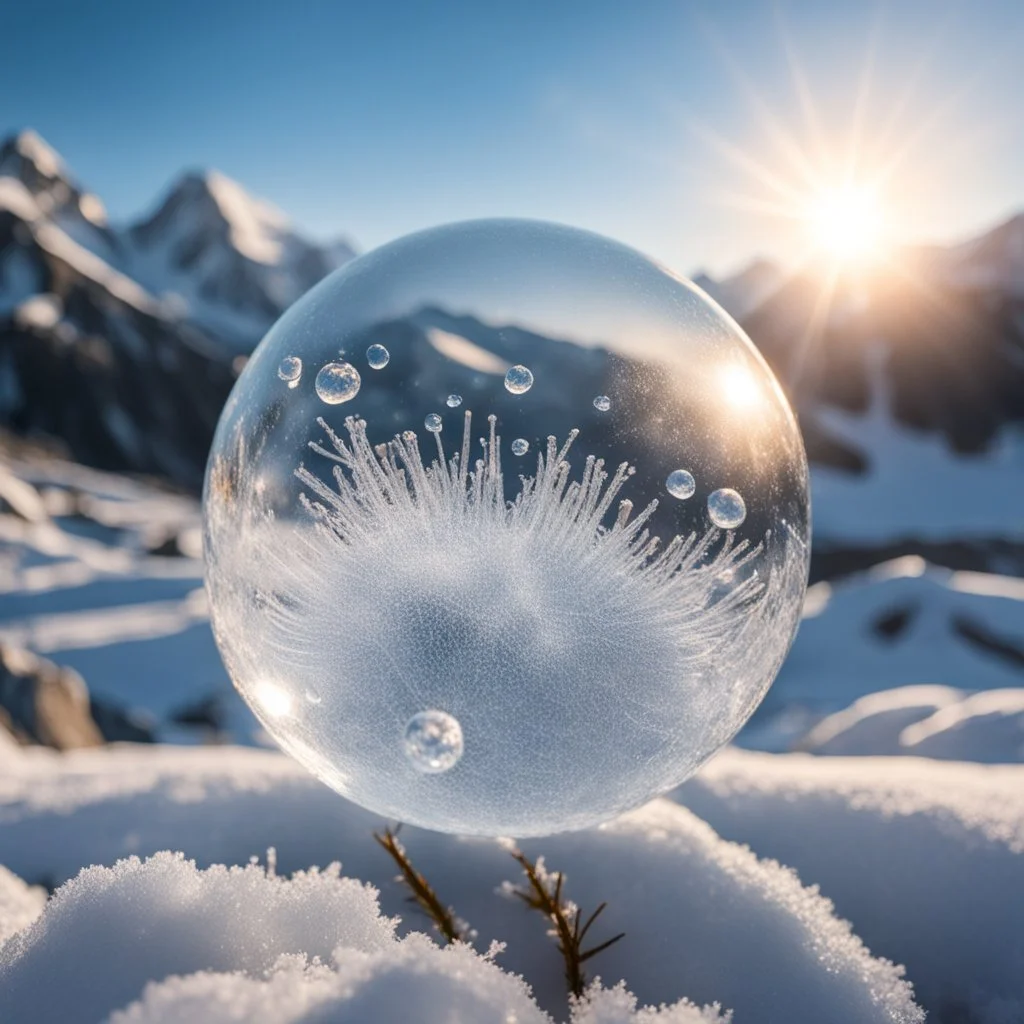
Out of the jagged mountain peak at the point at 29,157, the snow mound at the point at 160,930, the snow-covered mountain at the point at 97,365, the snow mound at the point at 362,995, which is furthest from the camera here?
the jagged mountain peak at the point at 29,157

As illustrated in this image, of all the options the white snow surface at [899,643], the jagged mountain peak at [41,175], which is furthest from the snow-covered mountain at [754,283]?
the jagged mountain peak at [41,175]

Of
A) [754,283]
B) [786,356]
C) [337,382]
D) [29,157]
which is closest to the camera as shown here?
[337,382]

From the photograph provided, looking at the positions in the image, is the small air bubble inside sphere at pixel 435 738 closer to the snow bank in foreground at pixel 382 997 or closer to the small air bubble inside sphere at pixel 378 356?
the snow bank in foreground at pixel 382 997

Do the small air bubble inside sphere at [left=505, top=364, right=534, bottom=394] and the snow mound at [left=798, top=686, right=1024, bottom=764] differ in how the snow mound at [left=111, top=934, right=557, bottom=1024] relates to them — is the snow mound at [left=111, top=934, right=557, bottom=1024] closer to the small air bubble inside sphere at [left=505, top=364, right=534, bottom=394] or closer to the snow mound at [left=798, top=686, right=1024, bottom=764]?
the small air bubble inside sphere at [left=505, top=364, right=534, bottom=394]

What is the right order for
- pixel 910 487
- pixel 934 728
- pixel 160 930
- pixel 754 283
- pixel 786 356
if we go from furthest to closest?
pixel 754 283, pixel 786 356, pixel 910 487, pixel 934 728, pixel 160 930

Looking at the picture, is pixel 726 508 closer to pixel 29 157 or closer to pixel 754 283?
pixel 754 283

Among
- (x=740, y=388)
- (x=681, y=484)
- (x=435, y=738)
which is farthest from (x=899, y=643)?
(x=435, y=738)

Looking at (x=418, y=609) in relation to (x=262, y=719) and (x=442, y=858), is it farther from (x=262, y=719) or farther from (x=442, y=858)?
(x=442, y=858)

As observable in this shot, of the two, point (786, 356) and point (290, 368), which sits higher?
point (786, 356)

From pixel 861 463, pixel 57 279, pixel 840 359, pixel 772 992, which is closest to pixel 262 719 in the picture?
pixel 772 992
